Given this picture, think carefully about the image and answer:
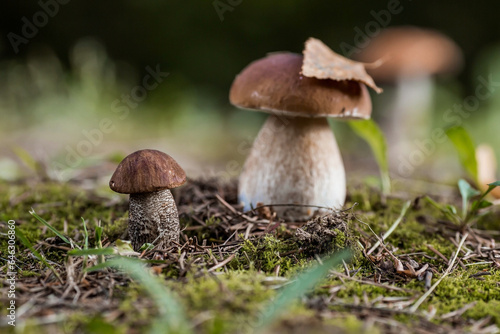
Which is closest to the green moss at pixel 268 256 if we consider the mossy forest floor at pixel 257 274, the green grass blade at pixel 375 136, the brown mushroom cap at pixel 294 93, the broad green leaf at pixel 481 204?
the mossy forest floor at pixel 257 274

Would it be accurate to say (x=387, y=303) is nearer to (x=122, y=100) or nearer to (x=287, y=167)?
(x=287, y=167)

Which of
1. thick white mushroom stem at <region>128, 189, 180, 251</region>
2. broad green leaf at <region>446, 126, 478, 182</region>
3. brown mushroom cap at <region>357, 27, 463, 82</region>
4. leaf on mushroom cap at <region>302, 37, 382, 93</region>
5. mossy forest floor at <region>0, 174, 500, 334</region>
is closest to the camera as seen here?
mossy forest floor at <region>0, 174, 500, 334</region>

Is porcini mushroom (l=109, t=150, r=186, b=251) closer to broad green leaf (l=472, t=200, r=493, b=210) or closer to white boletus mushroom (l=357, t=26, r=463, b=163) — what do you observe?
broad green leaf (l=472, t=200, r=493, b=210)

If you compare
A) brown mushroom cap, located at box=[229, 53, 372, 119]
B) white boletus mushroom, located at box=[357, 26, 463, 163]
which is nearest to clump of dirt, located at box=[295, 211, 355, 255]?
brown mushroom cap, located at box=[229, 53, 372, 119]

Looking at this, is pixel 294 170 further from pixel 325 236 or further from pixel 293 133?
pixel 325 236

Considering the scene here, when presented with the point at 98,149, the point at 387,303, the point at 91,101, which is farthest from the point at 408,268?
the point at 91,101

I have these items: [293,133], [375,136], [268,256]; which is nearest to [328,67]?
[293,133]
